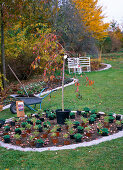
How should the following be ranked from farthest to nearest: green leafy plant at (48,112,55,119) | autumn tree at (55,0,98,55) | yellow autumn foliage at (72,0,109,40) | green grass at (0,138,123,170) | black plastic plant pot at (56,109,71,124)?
1. yellow autumn foliage at (72,0,109,40)
2. autumn tree at (55,0,98,55)
3. green leafy plant at (48,112,55,119)
4. black plastic plant pot at (56,109,71,124)
5. green grass at (0,138,123,170)

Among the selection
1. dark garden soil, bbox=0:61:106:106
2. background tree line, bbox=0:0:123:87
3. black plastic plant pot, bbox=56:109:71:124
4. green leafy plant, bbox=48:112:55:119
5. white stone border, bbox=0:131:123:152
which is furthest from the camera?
background tree line, bbox=0:0:123:87

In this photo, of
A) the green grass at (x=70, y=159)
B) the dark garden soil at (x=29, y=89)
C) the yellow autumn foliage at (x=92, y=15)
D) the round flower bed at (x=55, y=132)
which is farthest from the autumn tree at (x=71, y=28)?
the green grass at (x=70, y=159)

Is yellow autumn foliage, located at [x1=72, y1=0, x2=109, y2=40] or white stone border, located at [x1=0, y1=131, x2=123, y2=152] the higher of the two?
yellow autumn foliage, located at [x1=72, y1=0, x2=109, y2=40]

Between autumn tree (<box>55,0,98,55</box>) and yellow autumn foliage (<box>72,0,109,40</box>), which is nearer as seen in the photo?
autumn tree (<box>55,0,98,55</box>)

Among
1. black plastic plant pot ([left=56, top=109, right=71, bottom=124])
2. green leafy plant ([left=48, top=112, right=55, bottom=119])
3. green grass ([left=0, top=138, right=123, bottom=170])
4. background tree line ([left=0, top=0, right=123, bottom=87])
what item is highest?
background tree line ([left=0, top=0, right=123, bottom=87])

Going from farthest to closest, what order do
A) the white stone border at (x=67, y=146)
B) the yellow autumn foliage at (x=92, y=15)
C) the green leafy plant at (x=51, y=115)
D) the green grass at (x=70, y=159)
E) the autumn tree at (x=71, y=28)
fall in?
the yellow autumn foliage at (x=92, y=15), the autumn tree at (x=71, y=28), the green leafy plant at (x=51, y=115), the white stone border at (x=67, y=146), the green grass at (x=70, y=159)

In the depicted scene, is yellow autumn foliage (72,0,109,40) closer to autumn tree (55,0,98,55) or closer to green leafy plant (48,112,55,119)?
autumn tree (55,0,98,55)

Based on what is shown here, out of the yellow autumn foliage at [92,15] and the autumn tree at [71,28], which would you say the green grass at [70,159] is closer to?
the autumn tree at [71,28]

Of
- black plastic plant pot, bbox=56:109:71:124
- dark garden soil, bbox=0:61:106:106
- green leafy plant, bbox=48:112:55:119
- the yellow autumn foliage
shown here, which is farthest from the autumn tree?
black plastic plant pot, bbox=56:109:71:124

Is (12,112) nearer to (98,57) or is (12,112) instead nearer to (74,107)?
(74,107)

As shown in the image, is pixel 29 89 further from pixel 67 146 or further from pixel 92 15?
pixel 92 15

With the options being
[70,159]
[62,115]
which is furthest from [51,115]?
[70,159]

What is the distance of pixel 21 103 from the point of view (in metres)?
5.16

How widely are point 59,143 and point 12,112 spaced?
2.41m
